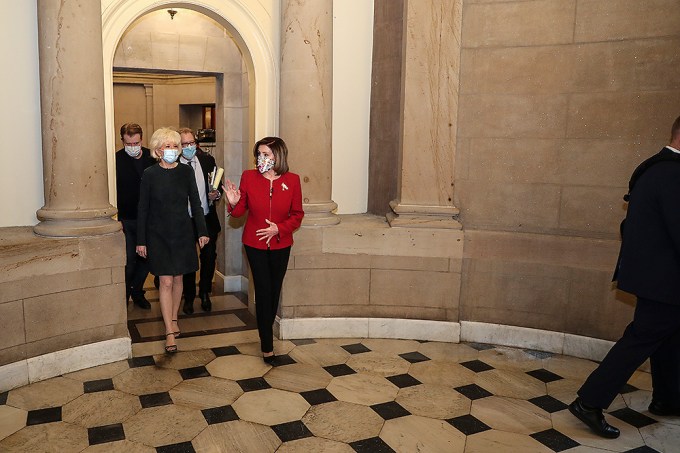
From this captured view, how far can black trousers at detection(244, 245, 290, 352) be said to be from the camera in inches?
167

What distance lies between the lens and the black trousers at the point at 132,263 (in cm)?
512

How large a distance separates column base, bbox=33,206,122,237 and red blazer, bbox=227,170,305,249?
0.92 metres

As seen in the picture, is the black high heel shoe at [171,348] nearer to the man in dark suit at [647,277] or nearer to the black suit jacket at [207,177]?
the black suit jacket at [207,177]

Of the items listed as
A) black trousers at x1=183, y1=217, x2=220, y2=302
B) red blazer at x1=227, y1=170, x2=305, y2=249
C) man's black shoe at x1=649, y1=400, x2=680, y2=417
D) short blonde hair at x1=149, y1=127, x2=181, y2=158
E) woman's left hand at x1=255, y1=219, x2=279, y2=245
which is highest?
short blonde hair at x1=149, y1=127, x2=181, y2=158

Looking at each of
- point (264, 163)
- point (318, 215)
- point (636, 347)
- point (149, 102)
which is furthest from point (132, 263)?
point (149, 102)

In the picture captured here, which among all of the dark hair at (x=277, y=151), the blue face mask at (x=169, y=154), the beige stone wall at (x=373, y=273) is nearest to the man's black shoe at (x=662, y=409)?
the beige stone wall at (x=373, y=273)

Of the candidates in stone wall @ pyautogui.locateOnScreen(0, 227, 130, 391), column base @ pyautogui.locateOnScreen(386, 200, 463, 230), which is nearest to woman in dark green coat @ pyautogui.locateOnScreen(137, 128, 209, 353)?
stone wall @ pyautogui.locateOnScreen(0, 227, 130, 391)

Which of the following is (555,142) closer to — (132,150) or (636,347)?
(636,347)

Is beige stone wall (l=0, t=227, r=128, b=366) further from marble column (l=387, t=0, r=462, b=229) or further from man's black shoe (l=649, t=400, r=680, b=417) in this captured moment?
man's black shoe (l=649, t=400, r=680, b=417)

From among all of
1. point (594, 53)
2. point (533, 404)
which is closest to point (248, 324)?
point (533, 404)

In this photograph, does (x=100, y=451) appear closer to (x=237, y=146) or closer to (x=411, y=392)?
(x=411, y=392)

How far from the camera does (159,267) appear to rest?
14.4ft

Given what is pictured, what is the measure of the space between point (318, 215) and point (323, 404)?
171cm

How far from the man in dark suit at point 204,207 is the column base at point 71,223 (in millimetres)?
1048
